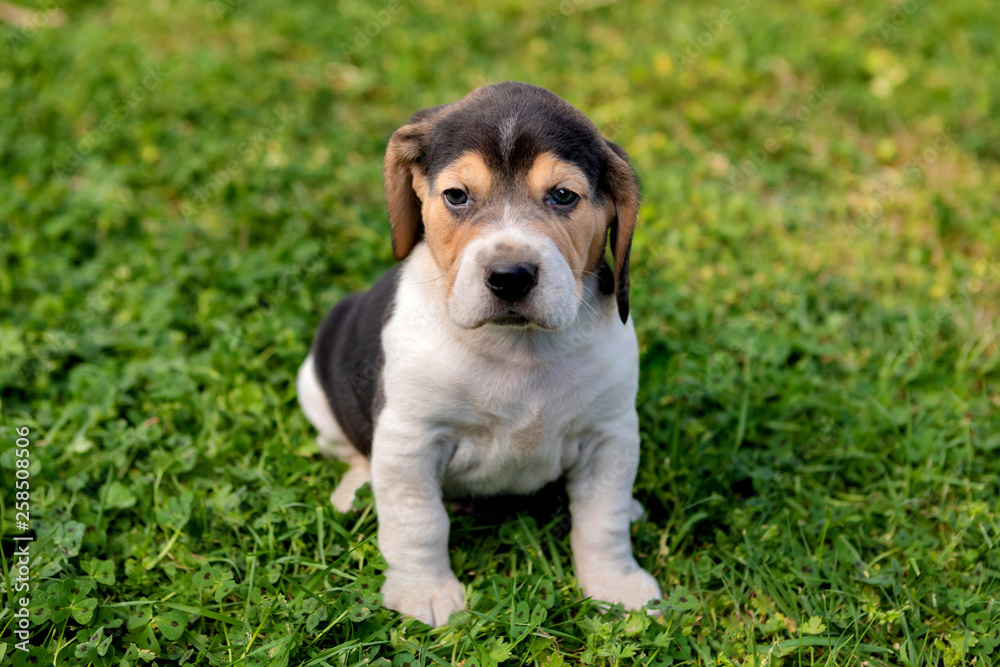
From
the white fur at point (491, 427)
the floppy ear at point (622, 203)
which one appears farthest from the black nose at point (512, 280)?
the floppy ear at point (622, 203)

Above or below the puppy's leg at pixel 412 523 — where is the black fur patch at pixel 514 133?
above

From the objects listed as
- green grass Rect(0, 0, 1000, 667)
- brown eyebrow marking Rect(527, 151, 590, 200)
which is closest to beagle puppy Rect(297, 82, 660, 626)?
brown eyebrow marking Rect(527, 151, 590, 200)

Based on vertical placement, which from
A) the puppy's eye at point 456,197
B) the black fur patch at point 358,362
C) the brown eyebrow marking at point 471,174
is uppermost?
the brown eyebrow marking at point 471,174

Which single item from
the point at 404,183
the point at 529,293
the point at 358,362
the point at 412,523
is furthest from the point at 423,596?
the point at 404,183

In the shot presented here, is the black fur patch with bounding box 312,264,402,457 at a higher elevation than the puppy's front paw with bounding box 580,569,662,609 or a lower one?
higher

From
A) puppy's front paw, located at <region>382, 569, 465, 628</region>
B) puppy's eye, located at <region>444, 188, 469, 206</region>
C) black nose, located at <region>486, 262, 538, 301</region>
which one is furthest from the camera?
puppy's front paw, located at <region>382, 569, 465, 628</region>

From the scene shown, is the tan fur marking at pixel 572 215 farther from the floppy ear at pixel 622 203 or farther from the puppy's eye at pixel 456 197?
the puppy's eye at pixel 456 197

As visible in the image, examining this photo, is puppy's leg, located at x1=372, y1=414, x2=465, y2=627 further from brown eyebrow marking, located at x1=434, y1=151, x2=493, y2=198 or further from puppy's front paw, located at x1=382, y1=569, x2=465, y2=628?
brown eyebrow marking, located at x1=434, y1=151, x2=493, y2=198

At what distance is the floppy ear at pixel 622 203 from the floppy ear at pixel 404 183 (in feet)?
2.47

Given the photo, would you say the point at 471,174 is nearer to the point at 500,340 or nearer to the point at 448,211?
the point at 448,211

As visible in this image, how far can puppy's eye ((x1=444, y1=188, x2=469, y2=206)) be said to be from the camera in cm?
338

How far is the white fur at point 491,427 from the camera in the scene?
359 centimetres

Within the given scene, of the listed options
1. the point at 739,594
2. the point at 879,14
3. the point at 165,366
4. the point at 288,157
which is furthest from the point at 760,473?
the point at 879,14

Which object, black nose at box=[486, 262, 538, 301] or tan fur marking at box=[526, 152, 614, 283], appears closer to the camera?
black nose at box=[486, 262, 538, 301]
